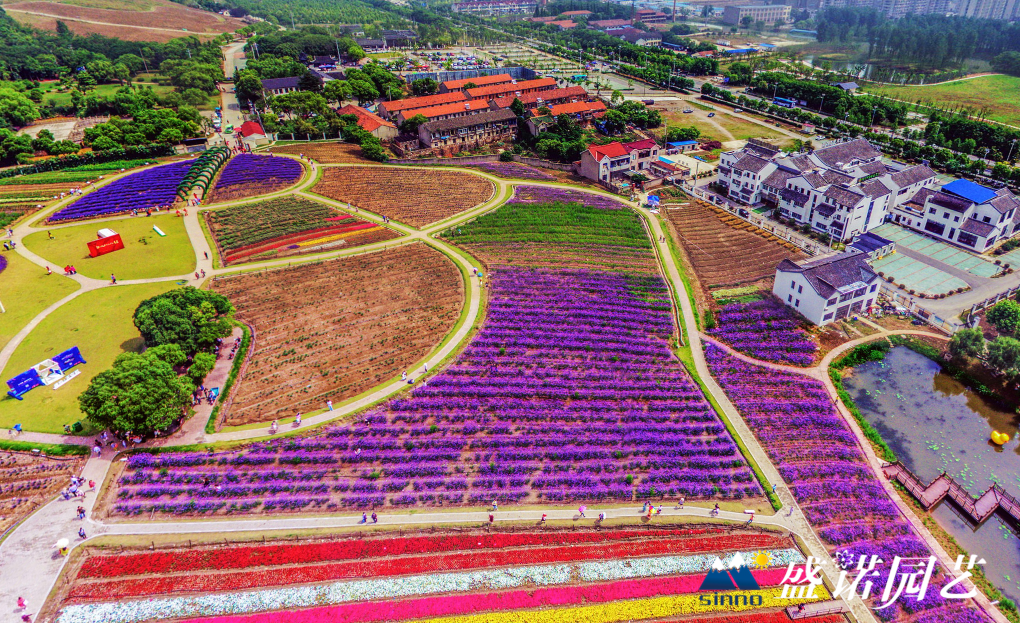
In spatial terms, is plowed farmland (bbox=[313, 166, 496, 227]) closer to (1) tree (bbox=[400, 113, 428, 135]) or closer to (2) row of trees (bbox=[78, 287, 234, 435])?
(1) tree (bbox=[400, 113, 428, 135])

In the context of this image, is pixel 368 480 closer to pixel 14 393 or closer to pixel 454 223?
pixel 14 393

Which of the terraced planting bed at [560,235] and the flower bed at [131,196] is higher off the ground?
the flower bed at [131,196]

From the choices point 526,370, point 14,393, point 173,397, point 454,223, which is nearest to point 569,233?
point 454,223

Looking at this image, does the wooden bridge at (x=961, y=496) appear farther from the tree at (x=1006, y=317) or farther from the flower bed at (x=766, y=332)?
the tree at (x=1006, y=317)

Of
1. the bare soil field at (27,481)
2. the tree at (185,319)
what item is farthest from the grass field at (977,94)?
the bare soil field at (27,481)

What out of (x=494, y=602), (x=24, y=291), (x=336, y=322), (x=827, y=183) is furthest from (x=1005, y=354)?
(x=24, y=291)

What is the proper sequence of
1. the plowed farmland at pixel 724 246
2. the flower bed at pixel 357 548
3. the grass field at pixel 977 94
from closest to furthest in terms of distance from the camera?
1. the flower bed at pixel 357 548
2. the plowed farmland at pixel 724 246
3. the grass field at pixel 977 94

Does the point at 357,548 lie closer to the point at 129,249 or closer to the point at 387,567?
the point at 387,567
